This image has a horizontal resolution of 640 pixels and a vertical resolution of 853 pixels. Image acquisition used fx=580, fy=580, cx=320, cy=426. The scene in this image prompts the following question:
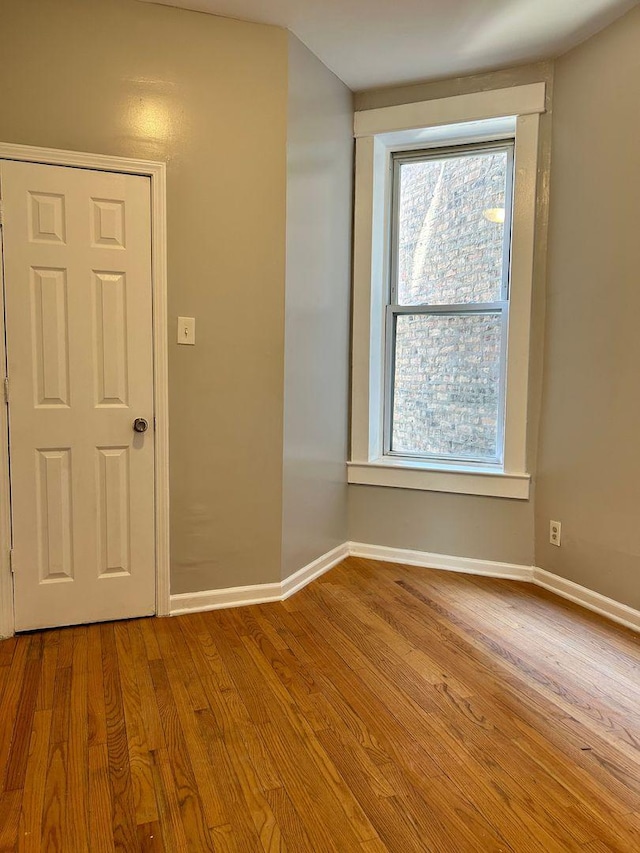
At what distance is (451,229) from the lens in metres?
3.27

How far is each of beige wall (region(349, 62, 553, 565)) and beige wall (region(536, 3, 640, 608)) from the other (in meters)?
0.06

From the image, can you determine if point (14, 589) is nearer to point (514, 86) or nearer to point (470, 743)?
point (470, 743)

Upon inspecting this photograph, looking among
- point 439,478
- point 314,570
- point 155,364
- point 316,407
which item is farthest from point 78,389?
point 439,478

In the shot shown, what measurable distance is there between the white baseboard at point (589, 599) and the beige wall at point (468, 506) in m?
0.13

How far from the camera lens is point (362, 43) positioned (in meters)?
2.74

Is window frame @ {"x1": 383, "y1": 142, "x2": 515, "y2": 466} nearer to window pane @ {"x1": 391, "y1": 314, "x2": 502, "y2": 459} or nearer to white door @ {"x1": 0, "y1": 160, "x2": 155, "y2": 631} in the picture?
window pane @ {"x1": 391, "y1": 314, "x2": 502, "y2": 459}

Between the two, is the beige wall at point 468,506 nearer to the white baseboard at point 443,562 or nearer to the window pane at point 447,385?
the white baseboard at point 443,562

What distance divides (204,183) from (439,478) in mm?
1918

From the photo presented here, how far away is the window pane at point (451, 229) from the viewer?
317 centimetres

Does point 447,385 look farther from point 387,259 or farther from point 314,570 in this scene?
point 314,570

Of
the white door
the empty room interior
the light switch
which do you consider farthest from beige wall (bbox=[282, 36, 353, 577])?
the white door

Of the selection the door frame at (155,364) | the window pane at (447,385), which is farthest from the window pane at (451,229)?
the door frame at (155,364)

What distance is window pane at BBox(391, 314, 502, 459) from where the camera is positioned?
10.6 feet

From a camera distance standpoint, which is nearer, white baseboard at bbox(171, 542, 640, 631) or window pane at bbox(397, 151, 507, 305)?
white baseboard at bbox(171, 542, 640, 631)
